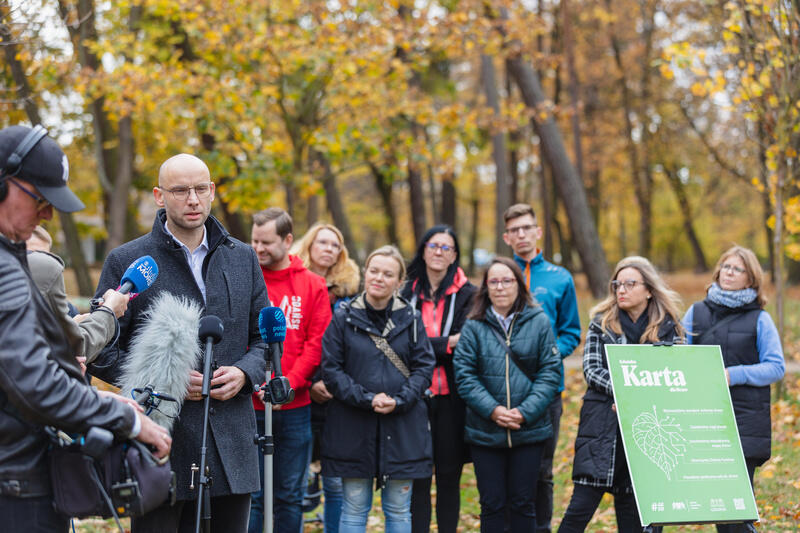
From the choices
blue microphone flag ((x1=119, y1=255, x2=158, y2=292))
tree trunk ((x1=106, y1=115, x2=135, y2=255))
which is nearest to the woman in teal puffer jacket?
blue microphone flag ((x1=119, y1=255, x2=158, y2=292))

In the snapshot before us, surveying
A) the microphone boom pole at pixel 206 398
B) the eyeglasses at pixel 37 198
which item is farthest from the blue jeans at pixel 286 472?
the eyeglasses at pixel 37 198

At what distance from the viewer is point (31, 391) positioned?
257cm

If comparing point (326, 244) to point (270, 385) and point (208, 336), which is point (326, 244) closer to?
point (270, 385)

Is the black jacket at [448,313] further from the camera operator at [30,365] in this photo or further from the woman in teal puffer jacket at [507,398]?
the camera operator at [30,365]

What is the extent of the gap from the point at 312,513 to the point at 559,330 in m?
3.07

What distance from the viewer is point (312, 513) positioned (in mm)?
7410

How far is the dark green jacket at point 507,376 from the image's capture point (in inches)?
207

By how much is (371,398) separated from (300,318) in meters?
0.82

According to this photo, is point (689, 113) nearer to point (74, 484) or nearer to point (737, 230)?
point (737, 230)

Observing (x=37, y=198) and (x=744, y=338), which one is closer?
(x=37, y=198)

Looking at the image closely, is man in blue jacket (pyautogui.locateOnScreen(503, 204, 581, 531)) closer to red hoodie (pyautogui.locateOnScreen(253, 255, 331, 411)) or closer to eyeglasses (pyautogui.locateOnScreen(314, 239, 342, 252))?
eyeglasses (pyautogui.locateOnScreen(314, 239, 342, 252))

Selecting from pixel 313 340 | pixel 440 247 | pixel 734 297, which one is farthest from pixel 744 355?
pixel 313 340

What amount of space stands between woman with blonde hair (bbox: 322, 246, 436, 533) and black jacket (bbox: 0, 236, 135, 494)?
2.49 meters

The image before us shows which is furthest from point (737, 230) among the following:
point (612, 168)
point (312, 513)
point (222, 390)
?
point (222, 390)
